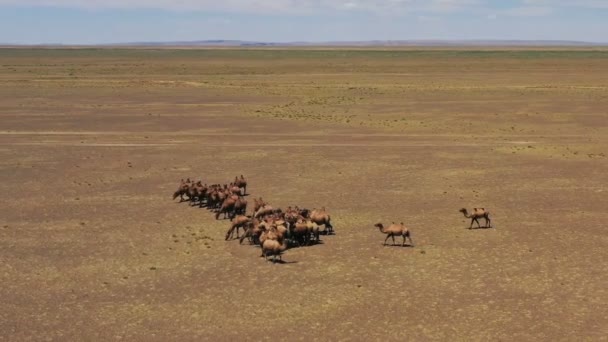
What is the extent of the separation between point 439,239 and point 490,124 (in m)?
35.8

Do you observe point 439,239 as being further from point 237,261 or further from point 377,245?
point 237,261

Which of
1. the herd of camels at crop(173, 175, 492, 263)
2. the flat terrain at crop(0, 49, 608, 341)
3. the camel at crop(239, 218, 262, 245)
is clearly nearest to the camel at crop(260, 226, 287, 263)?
the herd of camels at crop(173, 175, 492, 263)

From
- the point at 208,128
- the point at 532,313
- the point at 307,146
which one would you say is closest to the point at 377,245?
the point at 532,313

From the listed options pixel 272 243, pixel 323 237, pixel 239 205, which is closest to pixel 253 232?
pixel 272 243

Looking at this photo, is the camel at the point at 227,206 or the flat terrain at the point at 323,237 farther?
the camel at the point at 227,206

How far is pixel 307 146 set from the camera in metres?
45.4

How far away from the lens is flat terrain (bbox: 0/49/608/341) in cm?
1725

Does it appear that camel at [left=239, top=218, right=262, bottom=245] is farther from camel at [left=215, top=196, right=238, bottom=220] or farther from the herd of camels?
camel at [left=215, top=196, right=238, bottom=220]

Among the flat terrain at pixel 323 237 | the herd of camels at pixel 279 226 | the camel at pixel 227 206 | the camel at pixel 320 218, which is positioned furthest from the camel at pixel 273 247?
the camel at pixel 227 206

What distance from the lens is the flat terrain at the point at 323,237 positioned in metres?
17.2

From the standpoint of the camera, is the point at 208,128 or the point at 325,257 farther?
the point at 208,128

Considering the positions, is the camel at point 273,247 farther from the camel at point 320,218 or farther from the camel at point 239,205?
the camel at point 239,205

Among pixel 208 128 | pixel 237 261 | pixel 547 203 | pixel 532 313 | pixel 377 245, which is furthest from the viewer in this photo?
pixel 208 128

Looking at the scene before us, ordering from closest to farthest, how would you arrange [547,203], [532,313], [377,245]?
1. [532,313]
2. [377,245]
3. [547,203]
